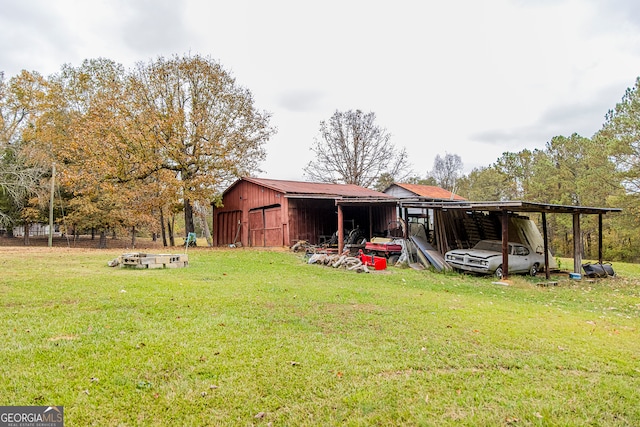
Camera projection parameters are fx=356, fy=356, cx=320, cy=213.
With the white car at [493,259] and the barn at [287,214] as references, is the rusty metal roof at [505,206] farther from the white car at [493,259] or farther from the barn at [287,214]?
the barn at [287,214]

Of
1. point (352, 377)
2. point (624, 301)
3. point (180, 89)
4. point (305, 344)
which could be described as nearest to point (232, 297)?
point (305, 344)

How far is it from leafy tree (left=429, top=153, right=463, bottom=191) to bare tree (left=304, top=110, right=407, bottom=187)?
1431 centimetres

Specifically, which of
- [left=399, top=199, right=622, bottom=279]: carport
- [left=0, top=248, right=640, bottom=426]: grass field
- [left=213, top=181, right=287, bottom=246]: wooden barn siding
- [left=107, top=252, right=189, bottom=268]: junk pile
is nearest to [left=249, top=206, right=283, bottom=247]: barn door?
[left=213, top=181, right=287, bottom=246]: wooden barn siding

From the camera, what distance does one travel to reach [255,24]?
46.1 ft

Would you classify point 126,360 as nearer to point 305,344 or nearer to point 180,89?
point 305,344

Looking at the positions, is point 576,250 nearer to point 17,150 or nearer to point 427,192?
point 427,192

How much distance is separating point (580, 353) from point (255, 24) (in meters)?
14.5

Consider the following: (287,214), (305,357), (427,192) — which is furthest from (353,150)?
(305,357)

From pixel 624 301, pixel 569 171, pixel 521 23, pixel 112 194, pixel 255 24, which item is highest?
pixel 255 24

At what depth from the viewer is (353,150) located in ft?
116

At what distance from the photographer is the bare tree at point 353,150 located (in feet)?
116

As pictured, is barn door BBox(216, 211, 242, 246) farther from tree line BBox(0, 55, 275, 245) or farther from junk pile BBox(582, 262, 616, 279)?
junk pile BBox(582, 262, 616, 279)

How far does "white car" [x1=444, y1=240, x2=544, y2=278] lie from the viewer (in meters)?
11.9

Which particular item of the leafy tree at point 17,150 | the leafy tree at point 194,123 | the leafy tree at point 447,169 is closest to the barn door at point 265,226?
the leafy tree at point 194,123
